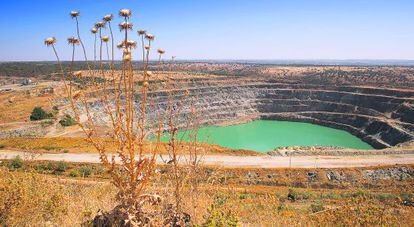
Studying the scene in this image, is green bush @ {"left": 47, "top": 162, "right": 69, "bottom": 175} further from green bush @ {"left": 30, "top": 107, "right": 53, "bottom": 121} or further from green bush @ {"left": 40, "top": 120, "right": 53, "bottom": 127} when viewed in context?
green bush @ {"left": 30, "top": 107, "right": 53, "bottom": 121}

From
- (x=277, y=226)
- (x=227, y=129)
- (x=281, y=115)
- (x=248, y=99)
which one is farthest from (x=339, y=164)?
(x=248, y=99)

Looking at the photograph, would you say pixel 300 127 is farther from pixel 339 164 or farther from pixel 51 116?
pixel 51 116

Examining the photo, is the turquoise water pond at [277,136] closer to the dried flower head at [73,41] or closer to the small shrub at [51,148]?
the small shrub at [51,148]

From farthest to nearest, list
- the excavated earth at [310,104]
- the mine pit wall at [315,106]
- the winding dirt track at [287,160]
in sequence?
the excavated earth at [310,104] < the mine pit wall at [315,106] < the winding dirt track at [287,160]

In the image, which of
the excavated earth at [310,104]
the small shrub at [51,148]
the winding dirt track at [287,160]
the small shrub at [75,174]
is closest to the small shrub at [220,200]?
the small shrub at [75,174]

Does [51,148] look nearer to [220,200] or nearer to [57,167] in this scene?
[57,167]
